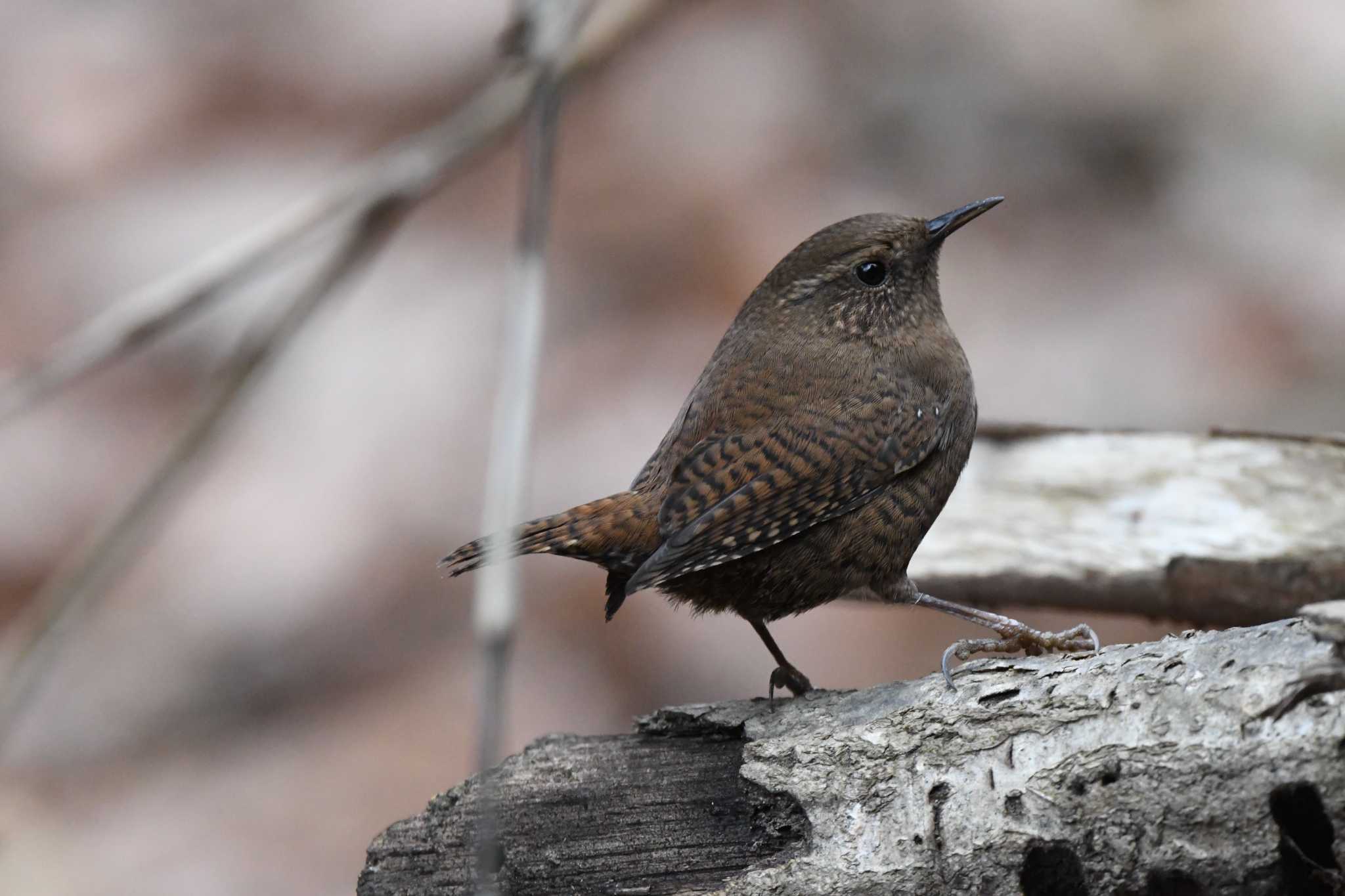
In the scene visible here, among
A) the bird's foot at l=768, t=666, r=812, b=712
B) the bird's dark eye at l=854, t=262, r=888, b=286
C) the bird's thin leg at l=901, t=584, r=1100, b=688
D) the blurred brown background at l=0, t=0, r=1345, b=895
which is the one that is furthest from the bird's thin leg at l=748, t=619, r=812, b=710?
the blurred brown background at l=0, t=0, r=1345, b=895

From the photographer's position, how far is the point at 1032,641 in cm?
296

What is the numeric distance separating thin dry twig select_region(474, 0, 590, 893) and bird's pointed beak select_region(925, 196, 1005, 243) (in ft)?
5.03

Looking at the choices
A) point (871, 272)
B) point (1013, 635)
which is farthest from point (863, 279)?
point (1013, 635)

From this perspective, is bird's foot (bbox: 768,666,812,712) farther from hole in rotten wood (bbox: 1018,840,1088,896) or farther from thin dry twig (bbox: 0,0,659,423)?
thin dry twig (bbox: 0,0,659,423)

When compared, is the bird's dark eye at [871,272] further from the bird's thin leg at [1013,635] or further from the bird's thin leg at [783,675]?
the bird's thin leg at [783,675]

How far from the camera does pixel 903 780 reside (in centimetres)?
223

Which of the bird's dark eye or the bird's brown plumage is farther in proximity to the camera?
the bird's dark eye

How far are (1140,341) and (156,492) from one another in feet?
17.2

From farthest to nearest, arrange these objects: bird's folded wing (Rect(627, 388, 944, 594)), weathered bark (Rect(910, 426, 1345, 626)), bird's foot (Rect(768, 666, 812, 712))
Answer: weathered bark (Rect(910, 426, 1345, 626)) → bird's foot (Rect(768, 666, 812, 712)) → bird's folded wing (Rect(627, 388, 944, 594))

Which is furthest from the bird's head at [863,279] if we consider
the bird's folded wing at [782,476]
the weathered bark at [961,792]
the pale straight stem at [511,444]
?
the pale straight stem at [511,444]

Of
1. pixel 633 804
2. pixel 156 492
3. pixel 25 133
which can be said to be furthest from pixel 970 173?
pixel 156 492

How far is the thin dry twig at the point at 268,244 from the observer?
1.71 metres

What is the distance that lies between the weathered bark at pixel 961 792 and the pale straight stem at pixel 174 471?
85 cm

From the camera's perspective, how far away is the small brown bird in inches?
110
